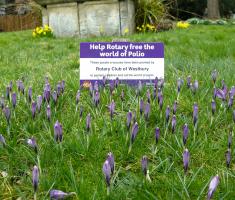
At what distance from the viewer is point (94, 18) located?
33.1ft

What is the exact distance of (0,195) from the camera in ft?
6.89

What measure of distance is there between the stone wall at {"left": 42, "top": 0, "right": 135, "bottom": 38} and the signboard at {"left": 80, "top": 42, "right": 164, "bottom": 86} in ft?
19.7

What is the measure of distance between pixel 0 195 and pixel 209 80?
7.70 ft

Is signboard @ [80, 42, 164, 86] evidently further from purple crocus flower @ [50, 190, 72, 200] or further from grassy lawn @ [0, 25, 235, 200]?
purple crocus flower @ [50, 190, 72, 200]

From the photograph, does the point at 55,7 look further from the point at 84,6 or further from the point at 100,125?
the point at 100,125

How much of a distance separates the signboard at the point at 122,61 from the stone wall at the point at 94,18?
6.00 m

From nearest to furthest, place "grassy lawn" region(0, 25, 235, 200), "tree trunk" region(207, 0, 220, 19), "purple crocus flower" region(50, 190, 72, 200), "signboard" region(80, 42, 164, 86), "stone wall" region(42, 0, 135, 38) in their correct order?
1. "purple crocus flower" region(50, 190, 72, 200)
2. "grassy lawn" region(0, 25, 235, 200)
3. "signboard" region(80, 42, 164, 86)
4. "stone wall" region(42, 0, 135, 38)
5. "tree trunk" region(207, 0, 220, 19)

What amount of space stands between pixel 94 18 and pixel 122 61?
258 inches

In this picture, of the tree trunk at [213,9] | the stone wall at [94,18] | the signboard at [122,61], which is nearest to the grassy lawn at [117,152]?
the signboard at [122,61]

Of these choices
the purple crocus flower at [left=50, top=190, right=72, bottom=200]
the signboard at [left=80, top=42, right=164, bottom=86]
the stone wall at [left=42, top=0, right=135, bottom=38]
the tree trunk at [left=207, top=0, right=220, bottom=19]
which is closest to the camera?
the purple crocus flower at [left=50, top=190, right=72, bottom=200]

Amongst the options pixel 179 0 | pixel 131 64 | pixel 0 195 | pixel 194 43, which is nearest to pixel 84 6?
pixel 194 43

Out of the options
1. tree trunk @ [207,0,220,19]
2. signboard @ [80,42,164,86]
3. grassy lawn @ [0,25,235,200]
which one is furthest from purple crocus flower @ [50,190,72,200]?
tree trunk @ [207,0,220,19]

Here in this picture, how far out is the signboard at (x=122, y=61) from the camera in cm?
374

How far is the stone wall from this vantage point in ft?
32.5
